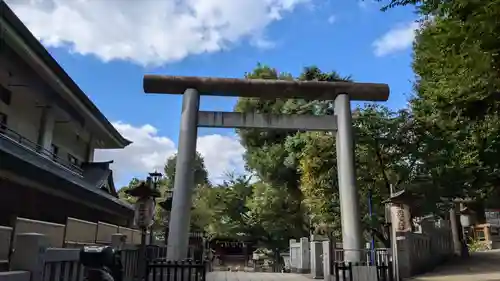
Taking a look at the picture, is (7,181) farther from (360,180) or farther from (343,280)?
(360,180)

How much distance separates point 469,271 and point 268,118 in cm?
734

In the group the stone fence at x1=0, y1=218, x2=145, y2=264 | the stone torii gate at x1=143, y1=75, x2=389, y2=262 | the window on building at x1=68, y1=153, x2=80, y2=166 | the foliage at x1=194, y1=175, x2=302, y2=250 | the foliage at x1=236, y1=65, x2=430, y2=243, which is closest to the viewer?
the stone fence at x1=0, y1=218, x2=145, y2=264

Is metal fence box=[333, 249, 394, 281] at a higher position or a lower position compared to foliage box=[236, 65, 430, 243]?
lower

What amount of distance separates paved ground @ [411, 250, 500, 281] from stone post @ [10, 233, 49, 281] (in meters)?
9.22

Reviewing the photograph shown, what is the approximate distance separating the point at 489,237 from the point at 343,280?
1984 centimetres

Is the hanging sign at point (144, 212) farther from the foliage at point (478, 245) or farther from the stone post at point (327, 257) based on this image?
the foliage at point (478, 245)

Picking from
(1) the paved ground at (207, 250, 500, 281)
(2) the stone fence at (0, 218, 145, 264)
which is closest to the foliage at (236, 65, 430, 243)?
(1) the paved ground at (207, 250, 500, 281)

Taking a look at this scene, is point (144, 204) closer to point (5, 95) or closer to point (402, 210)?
point (5, 95)

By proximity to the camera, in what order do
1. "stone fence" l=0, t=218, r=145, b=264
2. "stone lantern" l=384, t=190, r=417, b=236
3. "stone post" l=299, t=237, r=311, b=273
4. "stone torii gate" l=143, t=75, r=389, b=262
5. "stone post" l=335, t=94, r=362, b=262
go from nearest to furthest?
"stone fence" l=0, t=218, r=145, b=264
"stone post" l=335, t=94, r=362, b=262
"stone torii gate" l=143, t=75, r=389, b=262
"stone lantern" l=384, t=190, r=417, b=236
"stone post" l=299, t=237, r=311, b=273

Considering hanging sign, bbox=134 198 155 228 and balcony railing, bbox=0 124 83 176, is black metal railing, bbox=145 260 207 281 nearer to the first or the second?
hanging sign, bbox=134 198 155 228

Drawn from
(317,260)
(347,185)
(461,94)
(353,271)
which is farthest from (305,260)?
(461,94)

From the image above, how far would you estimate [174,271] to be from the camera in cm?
939

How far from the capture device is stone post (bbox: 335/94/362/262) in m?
10.3

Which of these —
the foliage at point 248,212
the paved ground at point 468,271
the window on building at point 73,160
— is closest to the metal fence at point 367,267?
the paved ground at point 468,271
